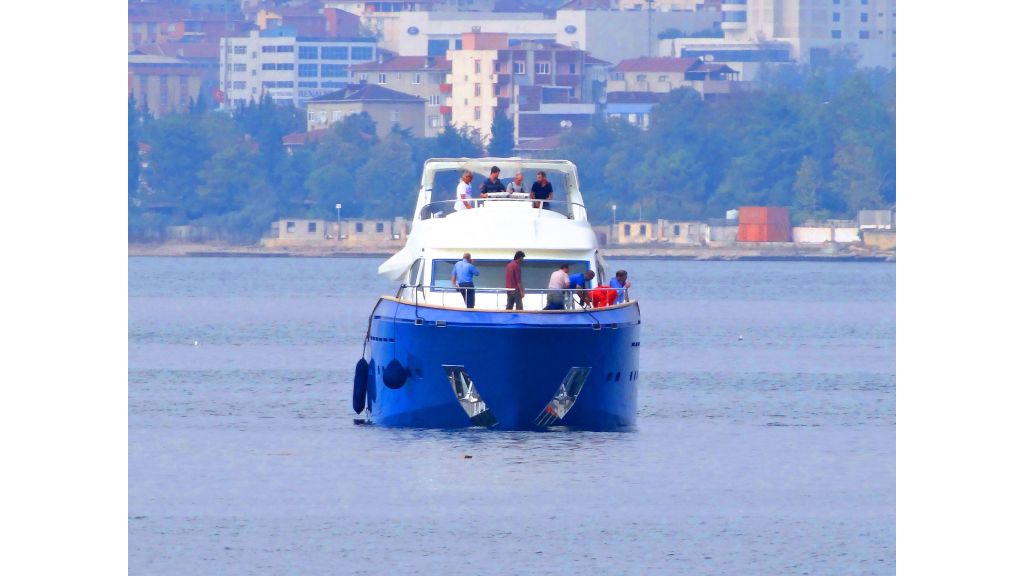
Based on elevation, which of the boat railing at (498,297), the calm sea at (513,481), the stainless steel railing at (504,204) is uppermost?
the stainless steel railing at (504,204)

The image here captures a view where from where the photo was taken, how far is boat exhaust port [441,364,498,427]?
1625 inches

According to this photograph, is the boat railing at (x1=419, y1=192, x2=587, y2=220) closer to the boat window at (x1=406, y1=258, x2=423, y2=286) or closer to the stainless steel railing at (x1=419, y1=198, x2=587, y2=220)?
the stainless steel railing at (x1=419, y1=198, x2=587, y2=220)

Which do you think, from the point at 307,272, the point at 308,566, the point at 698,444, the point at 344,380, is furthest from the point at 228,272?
the point at 308,566

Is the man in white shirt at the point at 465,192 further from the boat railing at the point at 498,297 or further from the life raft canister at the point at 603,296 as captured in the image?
the life raft canister at the point at 603,296

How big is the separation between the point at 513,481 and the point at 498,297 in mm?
4928

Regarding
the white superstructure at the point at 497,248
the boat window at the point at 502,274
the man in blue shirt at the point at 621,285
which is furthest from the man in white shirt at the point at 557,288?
the man in blue shirt at the point at 621,285

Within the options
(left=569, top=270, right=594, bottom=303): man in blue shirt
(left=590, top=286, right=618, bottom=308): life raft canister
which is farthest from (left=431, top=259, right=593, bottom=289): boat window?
(left=590, top=286, right=618, bottom=308): life raft canister

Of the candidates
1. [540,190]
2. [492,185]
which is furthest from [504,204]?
[540,190]

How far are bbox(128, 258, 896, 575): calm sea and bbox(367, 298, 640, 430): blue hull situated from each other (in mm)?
444

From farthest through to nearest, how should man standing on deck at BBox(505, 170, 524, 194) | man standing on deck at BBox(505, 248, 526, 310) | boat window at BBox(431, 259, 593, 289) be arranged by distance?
man standing on deck at BBox(505, 170, 524, 194), boat window at BBox(431, 259, 593, 289), man standing on deck at BBox(505, 248, 526, 310)

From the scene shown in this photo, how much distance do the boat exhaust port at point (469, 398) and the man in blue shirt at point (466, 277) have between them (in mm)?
1194

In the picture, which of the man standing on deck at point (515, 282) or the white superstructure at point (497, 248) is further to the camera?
the white superstructure at point (497, 248)

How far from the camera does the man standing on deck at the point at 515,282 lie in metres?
41.1
